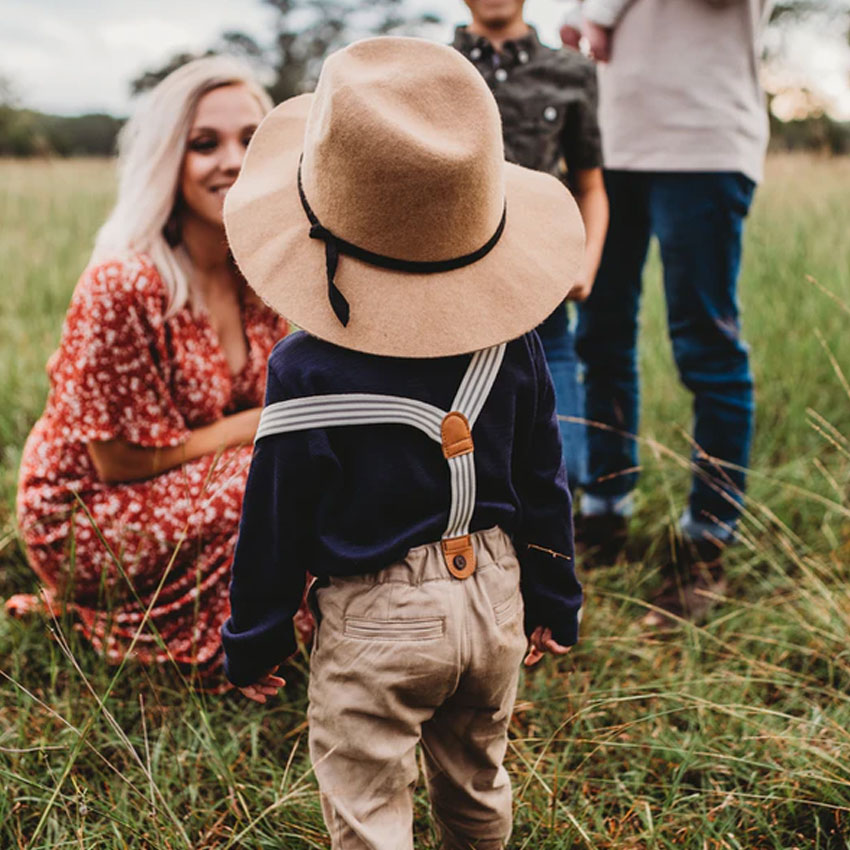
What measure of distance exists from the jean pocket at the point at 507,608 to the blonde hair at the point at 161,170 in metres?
1.28

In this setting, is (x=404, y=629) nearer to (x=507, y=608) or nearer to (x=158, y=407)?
(x=507, y=608)

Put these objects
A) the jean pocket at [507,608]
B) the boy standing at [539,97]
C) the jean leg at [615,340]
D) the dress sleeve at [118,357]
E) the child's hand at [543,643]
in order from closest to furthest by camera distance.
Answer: the jean pocket at [507,608] → the child's hand at [543,643] → the dress sleeve at [118,357] → the boy standing at [539,97] → the jean leg at [615,340]

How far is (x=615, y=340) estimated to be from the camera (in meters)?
2.76

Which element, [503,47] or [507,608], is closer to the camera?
[507,608]

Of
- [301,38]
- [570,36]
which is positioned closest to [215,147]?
[570,36]

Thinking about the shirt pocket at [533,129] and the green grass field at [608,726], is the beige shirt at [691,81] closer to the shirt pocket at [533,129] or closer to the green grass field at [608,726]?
the shirt pocket at [533,129]

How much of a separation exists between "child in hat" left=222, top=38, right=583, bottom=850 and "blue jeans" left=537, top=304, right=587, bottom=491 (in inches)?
41.8

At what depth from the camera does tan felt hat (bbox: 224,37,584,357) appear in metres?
1.15

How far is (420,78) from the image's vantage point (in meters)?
1.19

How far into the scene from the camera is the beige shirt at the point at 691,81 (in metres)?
2.35

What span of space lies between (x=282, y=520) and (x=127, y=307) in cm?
108

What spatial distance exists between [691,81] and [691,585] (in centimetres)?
143

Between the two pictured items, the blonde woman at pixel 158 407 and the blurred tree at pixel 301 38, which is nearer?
the blonde woman at pixel 158 407

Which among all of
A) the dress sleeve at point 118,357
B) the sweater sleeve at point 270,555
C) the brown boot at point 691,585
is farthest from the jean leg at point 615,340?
the sweater sleeve at point 270,555
